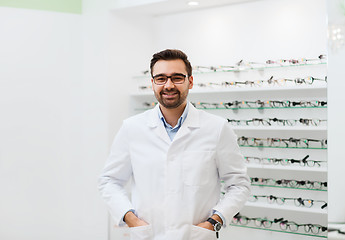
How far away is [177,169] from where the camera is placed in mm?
2383

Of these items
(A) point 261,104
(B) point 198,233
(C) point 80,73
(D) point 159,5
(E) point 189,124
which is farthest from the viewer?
(C) point 80,73

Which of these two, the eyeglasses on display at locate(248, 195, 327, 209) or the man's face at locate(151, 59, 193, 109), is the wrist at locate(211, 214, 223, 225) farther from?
the eyeglasses on display at locate(248, 195, 327, 209)

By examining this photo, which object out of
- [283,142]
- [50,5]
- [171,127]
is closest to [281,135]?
[283,142]

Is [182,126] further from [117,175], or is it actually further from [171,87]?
[117,175]

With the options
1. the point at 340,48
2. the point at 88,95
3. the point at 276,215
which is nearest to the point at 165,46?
the point at 88,95

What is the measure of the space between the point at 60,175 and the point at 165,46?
1.64 m

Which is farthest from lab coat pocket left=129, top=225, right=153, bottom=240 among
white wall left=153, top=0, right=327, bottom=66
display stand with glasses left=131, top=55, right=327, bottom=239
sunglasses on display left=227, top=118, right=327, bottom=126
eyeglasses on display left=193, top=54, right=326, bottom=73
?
white wall left=153, top=0, right=327, bottom=66

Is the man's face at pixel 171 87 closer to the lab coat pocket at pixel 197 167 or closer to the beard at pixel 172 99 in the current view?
the beard at pixel 172 99

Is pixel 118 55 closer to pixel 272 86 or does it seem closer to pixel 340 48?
pixel 272 86

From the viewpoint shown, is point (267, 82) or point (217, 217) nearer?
point (217, 217)

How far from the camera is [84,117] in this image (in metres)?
5.08

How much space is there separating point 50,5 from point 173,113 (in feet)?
9.34

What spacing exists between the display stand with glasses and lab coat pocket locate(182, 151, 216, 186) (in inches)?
72.6

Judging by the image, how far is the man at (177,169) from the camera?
236 centimetres
